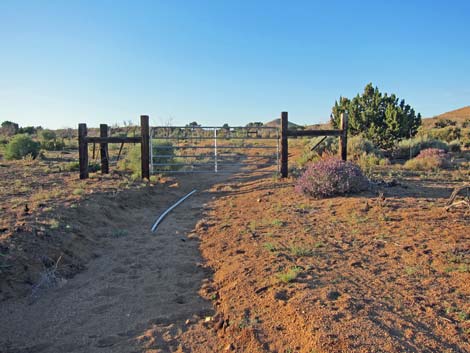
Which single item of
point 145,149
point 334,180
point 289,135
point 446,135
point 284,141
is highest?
point 446,135

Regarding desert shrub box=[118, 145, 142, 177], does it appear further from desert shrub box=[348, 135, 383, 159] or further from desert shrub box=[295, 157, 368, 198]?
desert shrub box=[348, 135, 383, 159]

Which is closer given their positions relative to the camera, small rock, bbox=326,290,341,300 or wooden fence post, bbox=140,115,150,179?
small rock, bbox=326,290,341,300

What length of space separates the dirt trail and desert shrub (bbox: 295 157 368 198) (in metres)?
3.16

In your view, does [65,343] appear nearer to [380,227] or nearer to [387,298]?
[387,298]

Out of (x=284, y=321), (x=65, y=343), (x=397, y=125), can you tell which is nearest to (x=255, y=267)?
(x=284, y=321)

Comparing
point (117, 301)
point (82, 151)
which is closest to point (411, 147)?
point (82, 151)

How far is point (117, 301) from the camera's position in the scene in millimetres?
4723

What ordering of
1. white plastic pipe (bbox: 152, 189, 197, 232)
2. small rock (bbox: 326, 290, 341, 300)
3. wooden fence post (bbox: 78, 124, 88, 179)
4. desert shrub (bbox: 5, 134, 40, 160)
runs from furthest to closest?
1. desert shrub (bbox: 5, 134, 40, 160)
2. wooden fence post (bbox: 78, 124, 88, 179)
3. white plastic pipe (bbox: 152, 189, 197, 232)
4. small rock (bbox: 326, 290, 341, 300)

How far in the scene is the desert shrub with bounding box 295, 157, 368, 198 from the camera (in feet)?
29.2

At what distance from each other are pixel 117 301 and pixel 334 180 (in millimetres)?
5692

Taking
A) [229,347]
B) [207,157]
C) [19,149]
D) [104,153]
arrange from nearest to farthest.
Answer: [229,347] < [104,153] < [207,157] < [19,149]

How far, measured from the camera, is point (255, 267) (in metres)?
5.33

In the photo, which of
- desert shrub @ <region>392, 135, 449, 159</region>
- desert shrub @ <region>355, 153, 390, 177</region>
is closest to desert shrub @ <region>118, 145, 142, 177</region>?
desert shrub @ <region>355, 153, 390, 177</region>

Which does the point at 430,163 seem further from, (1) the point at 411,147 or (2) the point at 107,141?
(2) the point at 107,141
